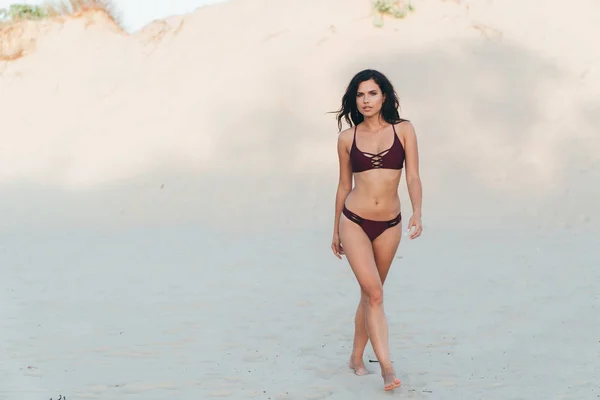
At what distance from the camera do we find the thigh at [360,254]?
4.41 meters

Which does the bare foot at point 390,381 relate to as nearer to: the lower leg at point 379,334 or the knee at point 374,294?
the lower leg at point 379,334

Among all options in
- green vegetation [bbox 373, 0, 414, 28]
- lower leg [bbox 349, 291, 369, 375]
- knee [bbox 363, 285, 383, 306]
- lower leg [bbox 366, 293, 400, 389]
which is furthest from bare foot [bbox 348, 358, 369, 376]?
green vegetation [bbox 373, 0, 414, 28]

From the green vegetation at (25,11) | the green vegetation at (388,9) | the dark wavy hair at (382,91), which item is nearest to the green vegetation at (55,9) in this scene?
the green vegetation at (25,11)

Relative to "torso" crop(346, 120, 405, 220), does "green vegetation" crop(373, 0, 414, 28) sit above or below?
above

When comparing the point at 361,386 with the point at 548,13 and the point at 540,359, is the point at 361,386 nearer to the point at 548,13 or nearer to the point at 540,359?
the point at 540,359

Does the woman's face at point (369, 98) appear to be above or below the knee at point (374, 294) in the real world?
above

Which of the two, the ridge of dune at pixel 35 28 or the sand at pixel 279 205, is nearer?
the sand at pixel 279 205

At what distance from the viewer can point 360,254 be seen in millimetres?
4453

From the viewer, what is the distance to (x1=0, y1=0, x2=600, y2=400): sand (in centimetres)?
538

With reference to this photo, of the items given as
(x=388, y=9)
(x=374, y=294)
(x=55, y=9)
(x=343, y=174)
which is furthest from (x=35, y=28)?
(x=374, y=294)

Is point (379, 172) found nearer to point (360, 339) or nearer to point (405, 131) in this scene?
point (405, 131)

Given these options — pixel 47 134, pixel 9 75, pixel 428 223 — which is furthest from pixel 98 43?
pixel 428 223

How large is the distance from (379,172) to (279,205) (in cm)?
650

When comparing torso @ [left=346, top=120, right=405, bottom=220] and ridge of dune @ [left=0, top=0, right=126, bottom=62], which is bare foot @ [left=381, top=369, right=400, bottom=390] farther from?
ridge of dune @ [left=0, top=0, right=126, bottom=62]
